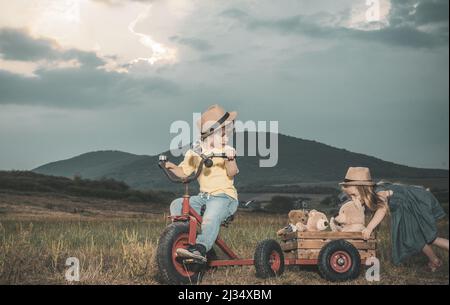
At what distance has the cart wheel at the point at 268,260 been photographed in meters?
6.72

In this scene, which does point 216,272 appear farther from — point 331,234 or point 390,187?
point 390,187

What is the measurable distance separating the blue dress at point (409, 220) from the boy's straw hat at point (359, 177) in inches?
11.5

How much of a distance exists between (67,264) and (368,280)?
3615 millimetres

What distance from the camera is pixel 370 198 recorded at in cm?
723

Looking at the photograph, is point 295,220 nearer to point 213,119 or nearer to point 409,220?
point 409,220

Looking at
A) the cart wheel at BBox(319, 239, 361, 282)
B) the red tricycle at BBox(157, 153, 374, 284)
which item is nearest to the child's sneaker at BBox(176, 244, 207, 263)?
the red tricycle at BBox(157, 153, 374, 284)

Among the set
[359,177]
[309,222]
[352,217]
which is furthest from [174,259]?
[359,177]

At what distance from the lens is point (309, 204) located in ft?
25.0

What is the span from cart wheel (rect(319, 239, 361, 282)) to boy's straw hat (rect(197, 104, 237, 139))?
1807 mm

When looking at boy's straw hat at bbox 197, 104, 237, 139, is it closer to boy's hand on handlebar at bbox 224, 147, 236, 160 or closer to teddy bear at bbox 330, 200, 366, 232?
boy's hand on handlebar at bbox 224, 147, 236, 160

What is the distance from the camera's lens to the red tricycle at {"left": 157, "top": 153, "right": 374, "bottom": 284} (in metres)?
6.00

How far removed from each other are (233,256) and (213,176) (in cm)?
113

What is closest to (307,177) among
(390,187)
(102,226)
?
(102,226)

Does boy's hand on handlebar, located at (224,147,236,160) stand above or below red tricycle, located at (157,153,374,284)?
above
